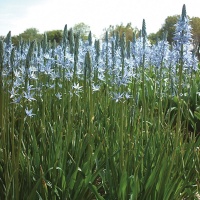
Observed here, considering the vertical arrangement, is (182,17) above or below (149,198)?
above

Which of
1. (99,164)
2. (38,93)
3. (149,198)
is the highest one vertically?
(38,93)

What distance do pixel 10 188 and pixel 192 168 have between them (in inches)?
67.6

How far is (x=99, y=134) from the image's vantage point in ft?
12.4

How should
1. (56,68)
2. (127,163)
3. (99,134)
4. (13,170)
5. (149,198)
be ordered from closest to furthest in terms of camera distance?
(13,170), (149,198), (127,163), (99,134), (56,68)

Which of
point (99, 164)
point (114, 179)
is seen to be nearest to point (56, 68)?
point (99, 164)

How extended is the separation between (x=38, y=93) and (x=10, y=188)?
92.8 inches

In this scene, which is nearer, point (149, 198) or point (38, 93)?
point (149, 198)

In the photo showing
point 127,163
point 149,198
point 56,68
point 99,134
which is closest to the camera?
point 149,198

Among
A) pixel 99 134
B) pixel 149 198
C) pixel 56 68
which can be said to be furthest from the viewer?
pixel 56 68

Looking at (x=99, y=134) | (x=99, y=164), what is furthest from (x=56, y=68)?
(x=99, y=164)

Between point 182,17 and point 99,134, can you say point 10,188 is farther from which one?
point 182,17

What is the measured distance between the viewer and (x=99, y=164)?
297 cm

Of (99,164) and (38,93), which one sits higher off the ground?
(38,93)

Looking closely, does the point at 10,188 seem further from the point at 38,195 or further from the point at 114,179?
the point at 114,179
